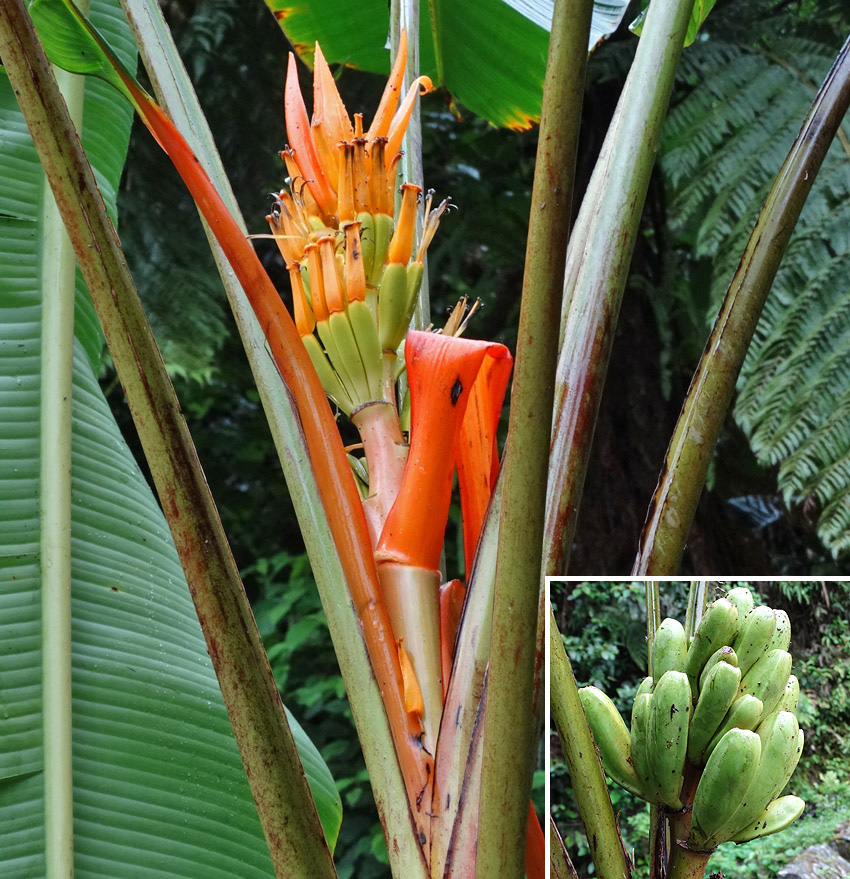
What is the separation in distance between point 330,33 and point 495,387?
64 centimetres

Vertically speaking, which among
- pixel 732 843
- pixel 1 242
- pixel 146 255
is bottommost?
pixel 732 843

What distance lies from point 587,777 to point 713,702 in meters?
0.06

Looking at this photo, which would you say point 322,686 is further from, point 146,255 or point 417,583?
point 417,583

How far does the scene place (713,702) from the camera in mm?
357

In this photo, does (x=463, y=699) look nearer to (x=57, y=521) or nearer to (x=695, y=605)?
(x=695, y=605)

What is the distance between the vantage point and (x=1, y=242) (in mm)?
598

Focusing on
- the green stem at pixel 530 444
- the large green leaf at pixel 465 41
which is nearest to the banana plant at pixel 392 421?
the green stem at pixel 530 444

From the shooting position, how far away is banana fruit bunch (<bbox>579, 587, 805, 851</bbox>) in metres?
0.35

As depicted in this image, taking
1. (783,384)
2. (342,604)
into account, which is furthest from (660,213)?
(342,604)

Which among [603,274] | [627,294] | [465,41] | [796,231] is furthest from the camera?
[627,294]

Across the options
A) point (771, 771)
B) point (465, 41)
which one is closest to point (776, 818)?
point (771, 771)

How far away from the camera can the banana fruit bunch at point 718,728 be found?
0.35 m

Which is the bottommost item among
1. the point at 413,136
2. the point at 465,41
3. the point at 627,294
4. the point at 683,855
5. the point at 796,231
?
the point at 683,855

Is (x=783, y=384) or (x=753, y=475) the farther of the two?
(x=753, y=475)
